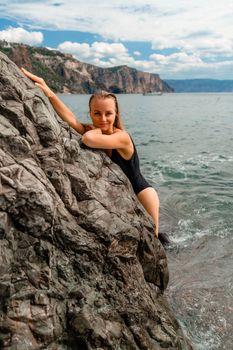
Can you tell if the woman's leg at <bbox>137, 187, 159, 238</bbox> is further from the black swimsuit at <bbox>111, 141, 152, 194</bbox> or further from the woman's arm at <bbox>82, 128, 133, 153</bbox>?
the woman's arm at <bbox>82, 128, 133, 153</bbox>

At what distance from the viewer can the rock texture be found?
15.2 ft

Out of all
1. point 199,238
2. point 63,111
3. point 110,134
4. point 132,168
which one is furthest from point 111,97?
point 199,238

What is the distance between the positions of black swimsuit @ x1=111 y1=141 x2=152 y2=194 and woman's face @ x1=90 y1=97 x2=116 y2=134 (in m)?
0.45

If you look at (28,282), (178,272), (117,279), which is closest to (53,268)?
(28,282)

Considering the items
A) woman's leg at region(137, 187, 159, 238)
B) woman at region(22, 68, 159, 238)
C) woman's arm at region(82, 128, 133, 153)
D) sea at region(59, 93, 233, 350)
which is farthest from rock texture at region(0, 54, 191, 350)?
sea at region(59, 93, 233, 350)

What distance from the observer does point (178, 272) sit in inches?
379

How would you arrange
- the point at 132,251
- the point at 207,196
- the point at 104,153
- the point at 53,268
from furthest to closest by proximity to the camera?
the point at 207,196 < the point at 104,153 < the point at 132,251 < the point at 53,268

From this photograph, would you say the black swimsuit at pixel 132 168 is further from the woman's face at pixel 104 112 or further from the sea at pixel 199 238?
the sea at pixel 199 238

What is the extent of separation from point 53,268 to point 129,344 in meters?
1.46

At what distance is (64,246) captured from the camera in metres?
5.08

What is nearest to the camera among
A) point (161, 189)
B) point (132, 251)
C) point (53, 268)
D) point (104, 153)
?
point (53, 268)

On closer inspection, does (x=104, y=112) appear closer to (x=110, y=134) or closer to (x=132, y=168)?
(x=110, y=134)

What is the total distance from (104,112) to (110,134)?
1.22ft

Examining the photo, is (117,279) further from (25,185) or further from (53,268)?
(25,185)
